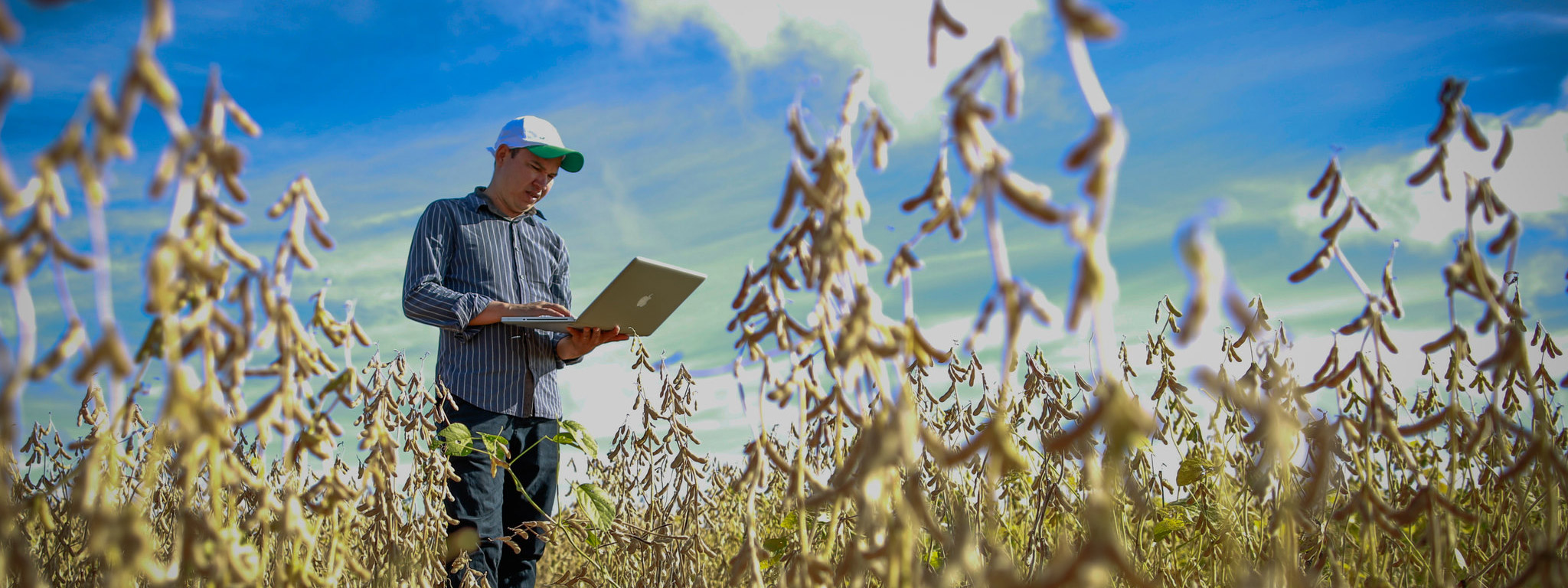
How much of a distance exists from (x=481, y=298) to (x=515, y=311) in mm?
200

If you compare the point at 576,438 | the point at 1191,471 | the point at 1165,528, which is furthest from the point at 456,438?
the point at 1191,471

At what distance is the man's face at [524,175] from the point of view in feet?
13.3

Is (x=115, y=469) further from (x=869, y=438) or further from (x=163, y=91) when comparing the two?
(x=869, y=438)

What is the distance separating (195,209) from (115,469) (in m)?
0.61

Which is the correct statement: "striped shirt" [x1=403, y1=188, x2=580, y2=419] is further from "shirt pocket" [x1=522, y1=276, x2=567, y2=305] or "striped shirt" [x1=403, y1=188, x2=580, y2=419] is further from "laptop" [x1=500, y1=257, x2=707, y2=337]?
"laptop" [x1=500, y1=257, x2=707, y2=337]

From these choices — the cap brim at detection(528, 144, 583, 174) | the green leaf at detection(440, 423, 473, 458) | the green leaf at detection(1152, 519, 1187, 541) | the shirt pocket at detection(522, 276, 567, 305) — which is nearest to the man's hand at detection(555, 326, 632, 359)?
→ the shirt pocket at detection(522, 276, 567, 305)

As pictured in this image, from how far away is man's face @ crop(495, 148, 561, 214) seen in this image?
405cm

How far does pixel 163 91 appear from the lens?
85 centimetres

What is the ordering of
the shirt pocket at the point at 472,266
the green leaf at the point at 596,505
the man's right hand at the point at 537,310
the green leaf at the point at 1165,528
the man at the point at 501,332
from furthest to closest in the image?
1. the shirt pocket at the point at 472,266
2. the man at the point at 501,332
3. the man's right hand at the point at 537,310
4. the green leaf at the point at 596,505
5. the green leaf at the point at 1165,528

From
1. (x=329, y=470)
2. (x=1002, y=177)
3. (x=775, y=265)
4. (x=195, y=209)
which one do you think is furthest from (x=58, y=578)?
(x=1002, y=177)

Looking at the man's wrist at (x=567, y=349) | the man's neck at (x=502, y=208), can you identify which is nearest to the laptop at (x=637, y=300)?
the man's wrist at (x=567, y=349)

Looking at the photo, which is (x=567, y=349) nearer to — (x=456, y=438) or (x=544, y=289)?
(x=544, y=289)

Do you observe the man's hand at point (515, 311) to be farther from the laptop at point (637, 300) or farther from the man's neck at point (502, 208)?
the man's neck at point (502, 208)

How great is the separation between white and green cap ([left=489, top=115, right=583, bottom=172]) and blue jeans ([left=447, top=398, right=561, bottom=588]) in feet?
3.68
